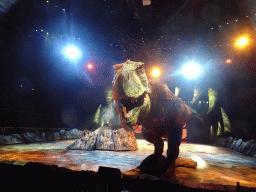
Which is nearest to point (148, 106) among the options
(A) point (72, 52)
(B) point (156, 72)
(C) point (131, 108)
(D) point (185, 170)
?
(C) point (131, 108)

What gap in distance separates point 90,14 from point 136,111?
8233 millimetres

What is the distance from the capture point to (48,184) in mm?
2613

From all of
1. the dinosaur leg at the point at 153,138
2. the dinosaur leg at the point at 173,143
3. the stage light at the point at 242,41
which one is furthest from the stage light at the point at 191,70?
the dinosaur leg at the point at 173,143

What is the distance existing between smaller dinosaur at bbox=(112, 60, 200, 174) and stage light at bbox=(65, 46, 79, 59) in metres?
10.1

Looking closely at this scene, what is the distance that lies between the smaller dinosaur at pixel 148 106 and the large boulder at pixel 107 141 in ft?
13.2

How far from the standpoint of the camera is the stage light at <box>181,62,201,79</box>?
33.9ft

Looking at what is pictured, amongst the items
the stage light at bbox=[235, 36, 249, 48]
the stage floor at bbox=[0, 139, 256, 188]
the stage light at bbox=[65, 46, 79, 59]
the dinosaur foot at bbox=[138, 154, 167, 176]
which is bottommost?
the stage floor at bbox=[0, 139, 256, 188]

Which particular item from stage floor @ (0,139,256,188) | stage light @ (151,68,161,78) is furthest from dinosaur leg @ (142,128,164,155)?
stage light @ (151,68,161,78)

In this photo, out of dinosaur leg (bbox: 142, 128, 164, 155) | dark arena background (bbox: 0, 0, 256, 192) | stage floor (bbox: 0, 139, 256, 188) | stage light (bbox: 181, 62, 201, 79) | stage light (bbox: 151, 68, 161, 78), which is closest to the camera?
stage floor (bbox: 0, 139, 256, 188)

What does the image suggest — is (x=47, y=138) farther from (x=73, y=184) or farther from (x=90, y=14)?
(x=73, y=184)

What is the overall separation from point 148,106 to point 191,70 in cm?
891

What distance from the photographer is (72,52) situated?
11.9 m

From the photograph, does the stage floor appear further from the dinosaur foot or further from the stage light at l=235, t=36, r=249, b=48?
the stage light at l=235, t=36, r=249, b=48

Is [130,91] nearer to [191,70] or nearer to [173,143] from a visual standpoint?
[173,143]
